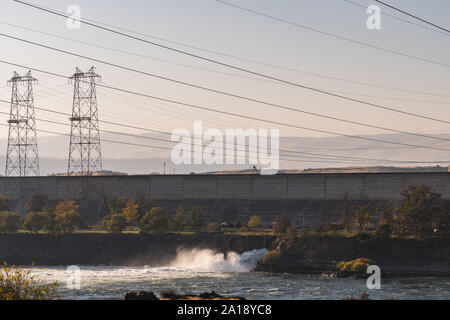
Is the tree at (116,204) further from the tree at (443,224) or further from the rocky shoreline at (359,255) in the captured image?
the tree at (443,224)

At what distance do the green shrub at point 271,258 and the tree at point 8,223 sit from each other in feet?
165

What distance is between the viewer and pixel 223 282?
80.4 meters

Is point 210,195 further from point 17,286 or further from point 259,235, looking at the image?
point 17,286

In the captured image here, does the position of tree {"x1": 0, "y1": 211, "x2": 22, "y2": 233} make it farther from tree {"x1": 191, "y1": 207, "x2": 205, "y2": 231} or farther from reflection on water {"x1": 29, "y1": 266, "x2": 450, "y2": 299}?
tree {"x1": 191, "y1": 207, "x2": 205, "y2": 231}

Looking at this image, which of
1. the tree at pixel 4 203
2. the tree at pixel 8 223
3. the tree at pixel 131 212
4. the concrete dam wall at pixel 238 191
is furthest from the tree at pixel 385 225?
the tree at pixel 4 203

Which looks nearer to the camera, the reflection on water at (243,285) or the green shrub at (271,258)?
the reflection on water at (243,285)

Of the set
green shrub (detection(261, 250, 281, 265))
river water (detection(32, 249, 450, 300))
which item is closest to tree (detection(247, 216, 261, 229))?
river water (detection(32, 249, 450, 300))

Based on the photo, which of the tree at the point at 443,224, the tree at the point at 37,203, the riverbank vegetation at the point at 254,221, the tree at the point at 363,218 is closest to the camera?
the tree at the point at 443,224

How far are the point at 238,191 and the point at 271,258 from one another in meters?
37.0

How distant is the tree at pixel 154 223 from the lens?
365ft

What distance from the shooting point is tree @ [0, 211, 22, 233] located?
120m

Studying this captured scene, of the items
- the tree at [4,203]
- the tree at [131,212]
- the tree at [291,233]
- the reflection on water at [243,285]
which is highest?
the tree at [4,203]

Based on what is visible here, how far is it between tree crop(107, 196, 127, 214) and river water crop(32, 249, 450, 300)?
21.4m
